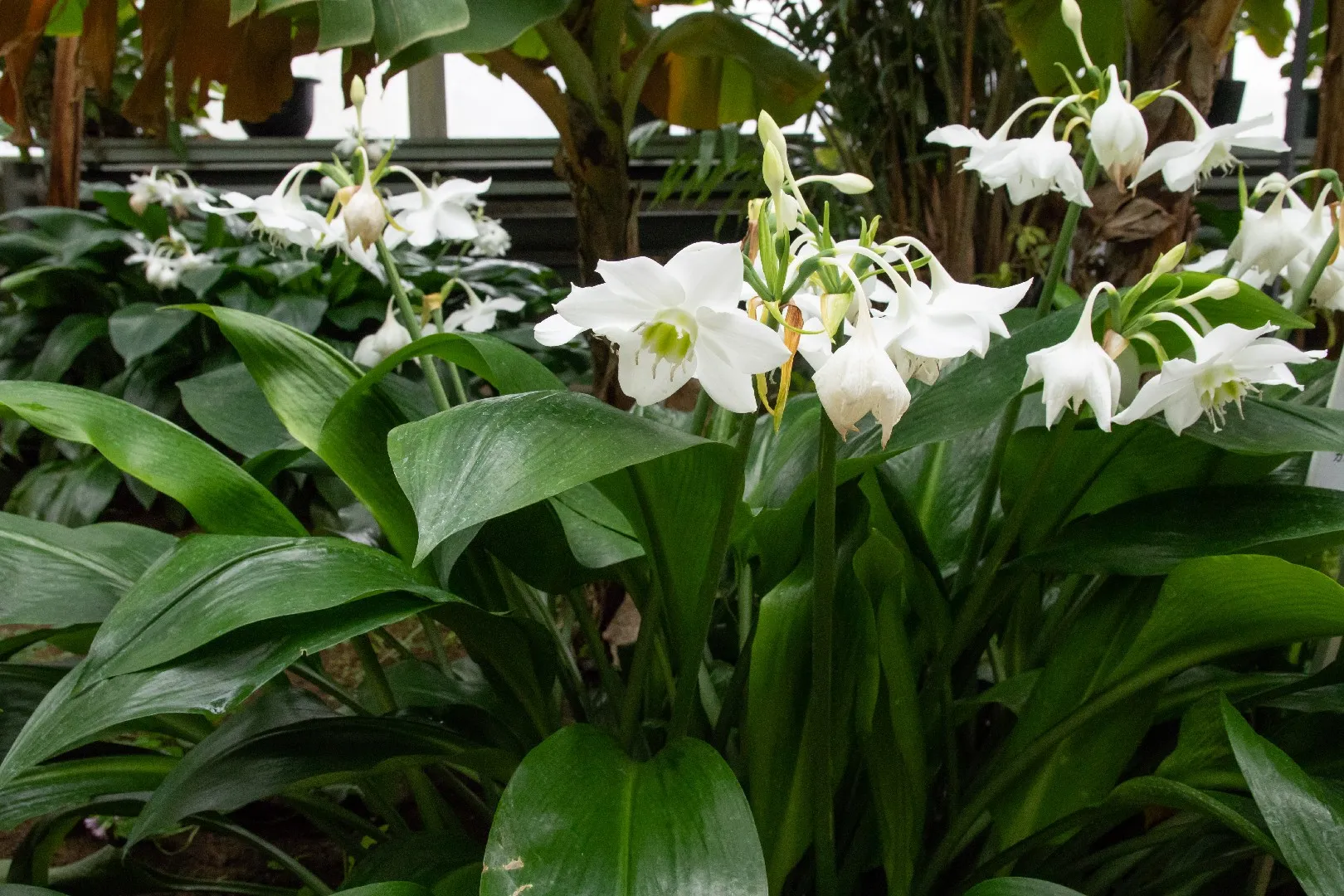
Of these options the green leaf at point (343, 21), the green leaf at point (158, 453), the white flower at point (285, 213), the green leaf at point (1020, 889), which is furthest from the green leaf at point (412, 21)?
the green leaf at point (1020, 889)

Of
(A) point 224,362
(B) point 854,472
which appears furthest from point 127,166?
(B) point 854,472

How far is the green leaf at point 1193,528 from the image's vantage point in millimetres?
650

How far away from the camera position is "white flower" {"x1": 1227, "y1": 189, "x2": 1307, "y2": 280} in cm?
74

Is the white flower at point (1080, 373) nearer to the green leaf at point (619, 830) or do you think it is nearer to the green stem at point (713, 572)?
the green stem at point (713, 572)

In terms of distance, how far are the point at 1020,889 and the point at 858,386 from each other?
376mm

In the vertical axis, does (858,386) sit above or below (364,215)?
below

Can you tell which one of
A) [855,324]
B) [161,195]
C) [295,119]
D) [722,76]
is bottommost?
[855,324]

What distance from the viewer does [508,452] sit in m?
0.52

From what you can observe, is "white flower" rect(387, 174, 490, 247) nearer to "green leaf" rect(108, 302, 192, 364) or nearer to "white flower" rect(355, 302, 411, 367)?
"white flower" rect(355, 302, 411, 367)

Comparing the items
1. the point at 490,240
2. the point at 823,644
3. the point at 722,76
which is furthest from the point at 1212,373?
the point at 490,240

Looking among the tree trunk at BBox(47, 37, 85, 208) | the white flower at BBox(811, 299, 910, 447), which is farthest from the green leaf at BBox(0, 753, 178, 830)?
the tree trunk at BBox(47, 37, 85, 208)

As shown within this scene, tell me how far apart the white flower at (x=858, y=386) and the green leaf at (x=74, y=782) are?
65 cm

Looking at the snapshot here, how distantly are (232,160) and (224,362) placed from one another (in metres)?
1.40

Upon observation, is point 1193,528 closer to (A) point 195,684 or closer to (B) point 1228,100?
(A) point 195,684
